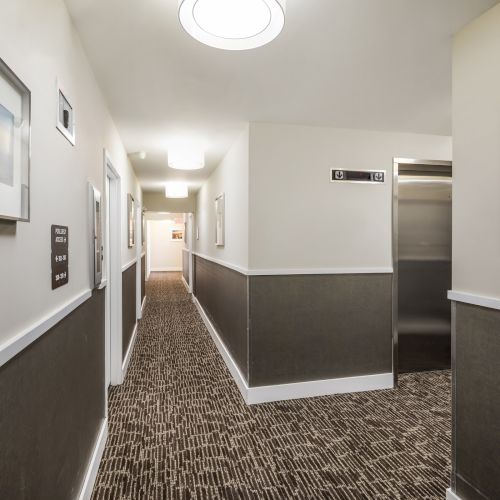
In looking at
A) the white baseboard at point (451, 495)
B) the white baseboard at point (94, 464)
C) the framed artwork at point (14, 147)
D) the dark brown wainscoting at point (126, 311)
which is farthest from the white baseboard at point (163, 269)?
the framed artwork at point (14, 147)

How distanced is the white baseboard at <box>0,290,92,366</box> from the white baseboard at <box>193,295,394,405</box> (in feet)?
6.40

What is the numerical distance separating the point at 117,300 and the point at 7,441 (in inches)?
102

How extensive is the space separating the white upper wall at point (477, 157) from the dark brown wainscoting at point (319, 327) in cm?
152

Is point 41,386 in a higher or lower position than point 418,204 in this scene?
lower

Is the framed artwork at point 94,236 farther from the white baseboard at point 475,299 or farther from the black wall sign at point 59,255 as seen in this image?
the white baseboard at point 475,299

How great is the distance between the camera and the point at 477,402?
1774 mm

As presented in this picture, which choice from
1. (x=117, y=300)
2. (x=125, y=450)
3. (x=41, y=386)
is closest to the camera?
(x=41, y=386)

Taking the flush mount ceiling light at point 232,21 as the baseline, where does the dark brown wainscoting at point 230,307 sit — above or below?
below

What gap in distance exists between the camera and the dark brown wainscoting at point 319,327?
3260 mm

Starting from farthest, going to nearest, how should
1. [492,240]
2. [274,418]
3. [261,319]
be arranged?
[261,319], [274,418], [492,240]

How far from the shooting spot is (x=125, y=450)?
2.41 m

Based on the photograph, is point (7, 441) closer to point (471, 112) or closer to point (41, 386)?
point (41, 386)

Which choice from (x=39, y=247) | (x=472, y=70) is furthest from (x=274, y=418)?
(x=472, y=70)

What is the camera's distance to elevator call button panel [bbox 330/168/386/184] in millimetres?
3375
